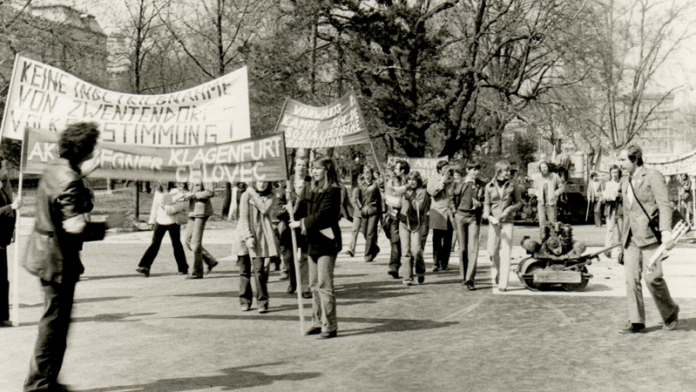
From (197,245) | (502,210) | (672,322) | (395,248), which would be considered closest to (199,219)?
(197,245)

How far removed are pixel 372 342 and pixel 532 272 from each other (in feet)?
12.7

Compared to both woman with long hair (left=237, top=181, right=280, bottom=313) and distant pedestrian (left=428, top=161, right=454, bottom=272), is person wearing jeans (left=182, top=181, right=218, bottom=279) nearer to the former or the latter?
woman with long hair (left=237, top=181, right=280, bottom=313)

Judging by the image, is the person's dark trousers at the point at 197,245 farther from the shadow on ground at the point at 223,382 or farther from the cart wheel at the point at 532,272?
the shadow on ground at the point at 223,382

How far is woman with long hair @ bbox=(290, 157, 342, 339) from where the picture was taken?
747cm

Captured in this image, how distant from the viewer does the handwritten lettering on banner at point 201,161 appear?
8242 millimetres

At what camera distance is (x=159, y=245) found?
1234cm

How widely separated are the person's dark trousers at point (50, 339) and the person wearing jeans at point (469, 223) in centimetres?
632

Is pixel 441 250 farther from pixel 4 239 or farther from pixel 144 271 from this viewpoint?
pixel 4 239

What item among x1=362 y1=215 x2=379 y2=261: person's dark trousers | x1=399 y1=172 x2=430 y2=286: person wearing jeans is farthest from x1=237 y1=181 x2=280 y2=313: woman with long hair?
x1=362 y1=215 x2=379 y2=261: person's dark trousers

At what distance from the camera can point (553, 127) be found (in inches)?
1172

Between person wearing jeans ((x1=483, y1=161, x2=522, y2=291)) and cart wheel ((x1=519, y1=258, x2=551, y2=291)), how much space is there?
0.22 metres

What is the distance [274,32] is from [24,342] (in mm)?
18264

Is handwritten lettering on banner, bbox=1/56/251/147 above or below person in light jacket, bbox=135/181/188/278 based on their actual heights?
above

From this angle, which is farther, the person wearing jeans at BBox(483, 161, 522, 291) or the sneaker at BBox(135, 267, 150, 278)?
the sneaker at BBox(135, 267, 150, 278)
